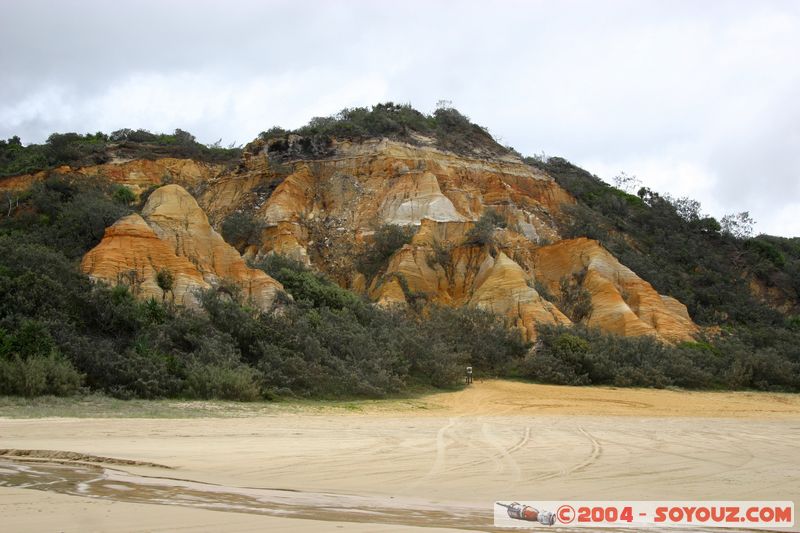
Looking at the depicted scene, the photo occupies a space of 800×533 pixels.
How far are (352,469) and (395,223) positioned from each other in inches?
1290

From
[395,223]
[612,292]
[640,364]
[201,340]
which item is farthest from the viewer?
[395,223]

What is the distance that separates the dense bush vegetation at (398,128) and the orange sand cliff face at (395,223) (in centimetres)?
144

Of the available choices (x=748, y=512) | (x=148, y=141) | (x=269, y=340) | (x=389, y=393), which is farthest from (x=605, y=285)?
(x=148, y=141)

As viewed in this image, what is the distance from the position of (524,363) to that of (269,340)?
10.7 metres

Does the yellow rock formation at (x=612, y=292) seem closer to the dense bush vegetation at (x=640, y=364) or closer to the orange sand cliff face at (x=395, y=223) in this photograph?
the orange sand cliff face at (x=395, y=223)

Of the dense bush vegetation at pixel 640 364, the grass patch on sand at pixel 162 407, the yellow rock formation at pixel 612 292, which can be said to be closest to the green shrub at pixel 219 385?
the grass patch on sand at pixel 162 407

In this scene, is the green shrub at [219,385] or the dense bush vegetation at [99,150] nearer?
the green shrub at [219,385]

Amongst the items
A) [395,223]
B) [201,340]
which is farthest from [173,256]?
[395,223]

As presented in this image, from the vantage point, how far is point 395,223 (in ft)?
129

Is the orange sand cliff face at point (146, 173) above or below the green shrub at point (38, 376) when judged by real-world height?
above

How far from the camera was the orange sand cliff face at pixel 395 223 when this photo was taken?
82.6 ft

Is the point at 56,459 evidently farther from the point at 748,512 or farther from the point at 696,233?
the point at 696,233

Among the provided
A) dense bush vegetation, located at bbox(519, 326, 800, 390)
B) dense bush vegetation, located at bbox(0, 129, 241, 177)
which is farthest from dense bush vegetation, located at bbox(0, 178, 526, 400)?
dense bush vegetation, located at bbox(0, 129, 241, 177)

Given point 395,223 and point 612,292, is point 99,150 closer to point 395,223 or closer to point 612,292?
point 395,223
